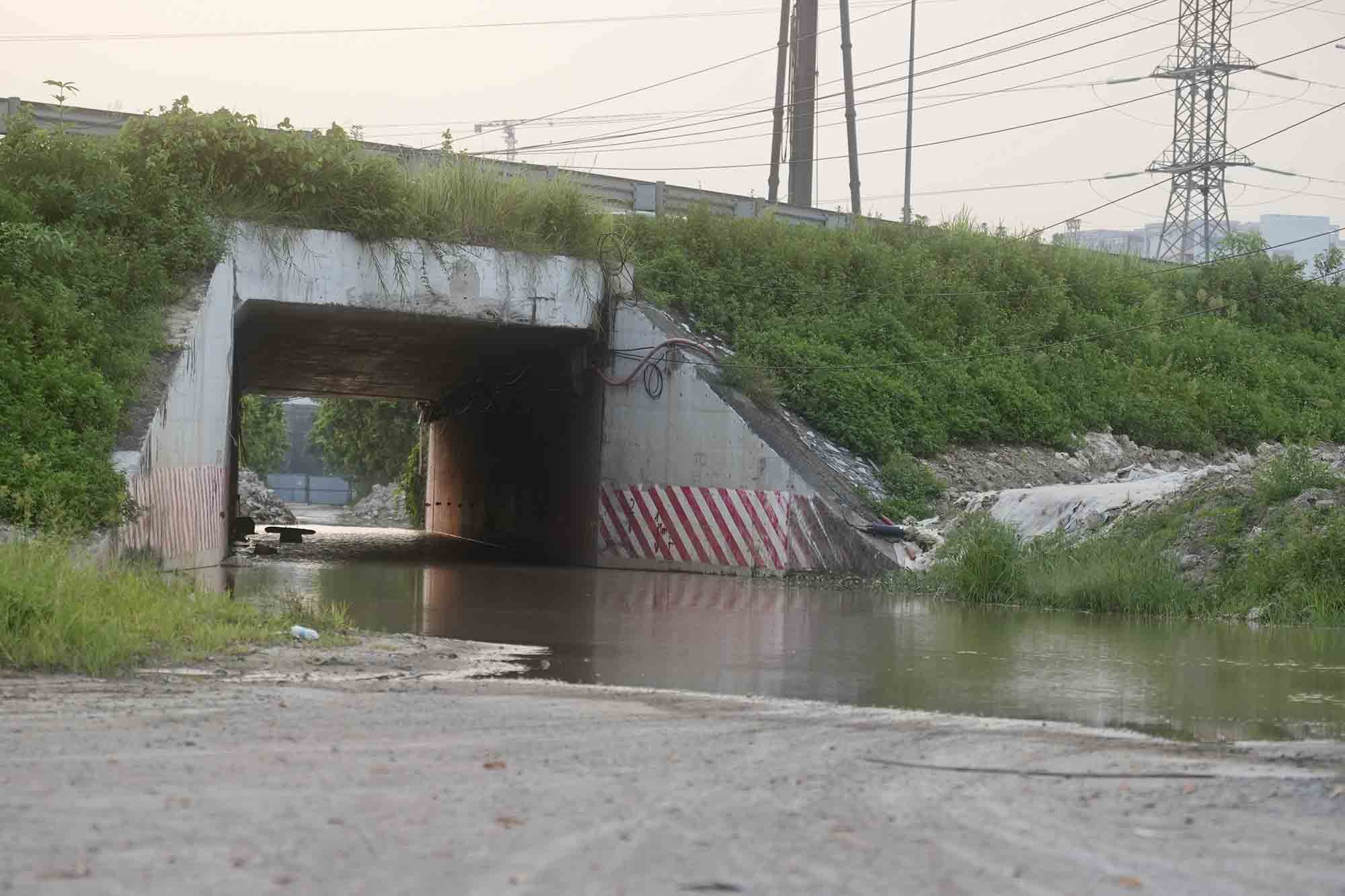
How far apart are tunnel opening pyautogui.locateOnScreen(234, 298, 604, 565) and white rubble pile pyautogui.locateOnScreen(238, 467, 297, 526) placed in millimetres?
7834

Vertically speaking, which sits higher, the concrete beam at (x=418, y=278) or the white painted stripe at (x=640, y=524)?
the concrete beam at (x=418, y=278)

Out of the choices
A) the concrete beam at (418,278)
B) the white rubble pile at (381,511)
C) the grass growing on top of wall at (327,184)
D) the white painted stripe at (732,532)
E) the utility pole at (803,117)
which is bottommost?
the white rubble pile at (381,511)

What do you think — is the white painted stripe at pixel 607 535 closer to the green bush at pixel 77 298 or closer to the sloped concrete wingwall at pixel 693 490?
the sloped concrete wingwall at pixel 693 490

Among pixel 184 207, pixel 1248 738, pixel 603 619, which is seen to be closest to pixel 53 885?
pixel 1248 738

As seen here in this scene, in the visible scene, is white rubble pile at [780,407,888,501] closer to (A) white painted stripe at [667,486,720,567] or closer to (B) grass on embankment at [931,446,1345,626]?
(A) white painted stripe at [667,486,720,567]

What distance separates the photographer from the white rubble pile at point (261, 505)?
44.6 meters

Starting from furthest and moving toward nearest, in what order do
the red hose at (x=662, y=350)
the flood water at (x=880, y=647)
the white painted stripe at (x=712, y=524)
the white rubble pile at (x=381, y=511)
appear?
the white rubble pile at (x=381, y=511) < the red hose at (x=662, y=350) < the white painted stripe at (x=712, y=524) < the flood water at (x=880, y=647)

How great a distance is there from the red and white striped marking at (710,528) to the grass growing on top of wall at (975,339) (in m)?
2.16

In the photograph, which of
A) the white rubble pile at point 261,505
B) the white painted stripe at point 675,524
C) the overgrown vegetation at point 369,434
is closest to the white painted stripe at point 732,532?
the white painted stripe at point 675,524

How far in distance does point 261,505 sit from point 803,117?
2205 centimetres

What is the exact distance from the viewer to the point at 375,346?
89.2 feet

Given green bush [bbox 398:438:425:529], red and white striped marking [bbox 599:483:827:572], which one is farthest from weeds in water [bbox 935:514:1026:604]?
green bush [bbox 398:438:425:529]

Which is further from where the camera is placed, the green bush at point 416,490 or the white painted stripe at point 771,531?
the green bush at point 416,490

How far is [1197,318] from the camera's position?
3134cm
